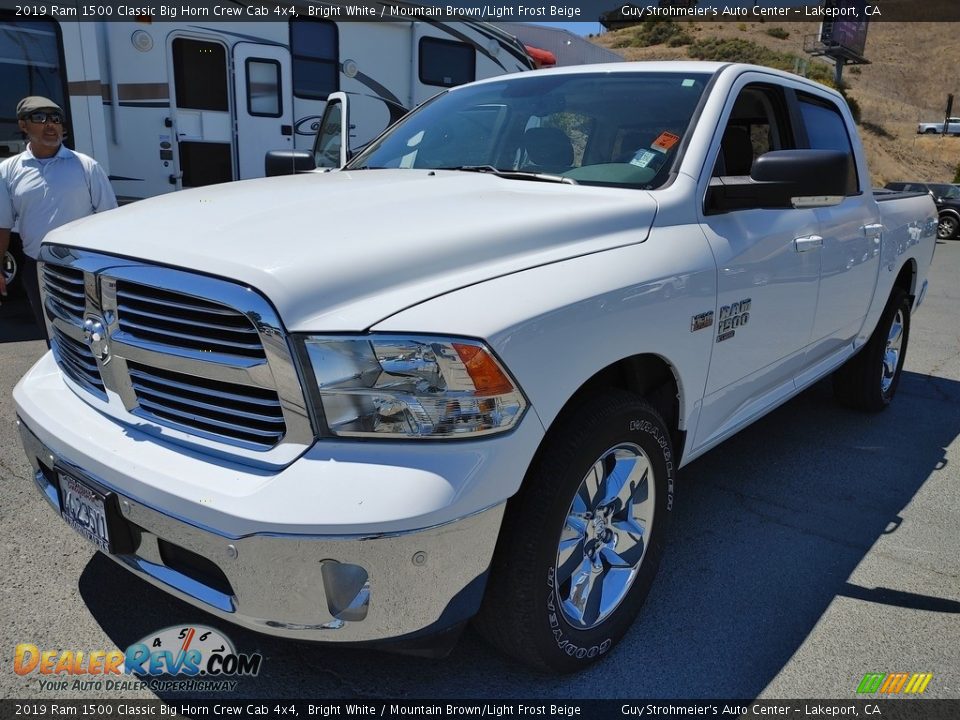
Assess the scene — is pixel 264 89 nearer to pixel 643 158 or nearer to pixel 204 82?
pixel 204 82

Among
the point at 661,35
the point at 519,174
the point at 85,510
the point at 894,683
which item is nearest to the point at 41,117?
the point at 519,174

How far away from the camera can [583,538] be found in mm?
2322

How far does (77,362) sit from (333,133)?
562 centimetres

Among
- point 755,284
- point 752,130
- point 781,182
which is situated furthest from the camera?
point 752,130

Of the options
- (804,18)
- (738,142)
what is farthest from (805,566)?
(804,18)

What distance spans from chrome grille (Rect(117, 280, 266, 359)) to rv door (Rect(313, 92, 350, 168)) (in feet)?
17.2

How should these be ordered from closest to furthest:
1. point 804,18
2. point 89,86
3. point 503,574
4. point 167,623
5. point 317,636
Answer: point 317,636, point 503,574, point 167,623, point 89,86, point 804,18

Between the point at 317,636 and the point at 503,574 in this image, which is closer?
the point at 317,636

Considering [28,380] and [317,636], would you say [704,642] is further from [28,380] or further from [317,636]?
[28,380]

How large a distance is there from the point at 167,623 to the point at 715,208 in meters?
2.38

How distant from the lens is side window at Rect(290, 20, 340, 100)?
8719 millimetres

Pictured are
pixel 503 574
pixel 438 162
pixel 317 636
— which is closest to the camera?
pixel 317 636

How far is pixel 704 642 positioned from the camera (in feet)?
8.52

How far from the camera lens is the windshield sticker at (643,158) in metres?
2.87
